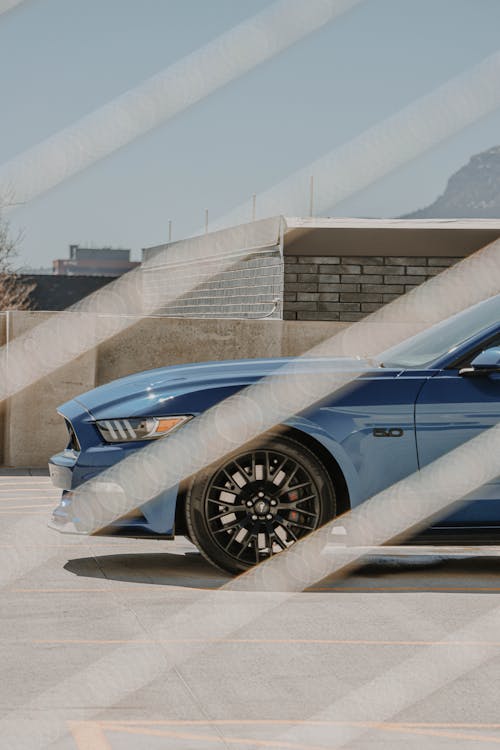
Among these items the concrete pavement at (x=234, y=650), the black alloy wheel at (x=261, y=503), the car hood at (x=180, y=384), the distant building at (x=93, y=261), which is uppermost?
the distant building at (x=93, y=261)

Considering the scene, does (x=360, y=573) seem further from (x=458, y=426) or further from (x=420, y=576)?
(x=458, y=426)

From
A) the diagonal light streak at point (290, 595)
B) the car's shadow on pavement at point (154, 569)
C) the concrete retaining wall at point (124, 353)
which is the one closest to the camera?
the diagonal light streak at point (290, 595)

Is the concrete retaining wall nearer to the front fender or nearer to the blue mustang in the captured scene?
the blue mustang

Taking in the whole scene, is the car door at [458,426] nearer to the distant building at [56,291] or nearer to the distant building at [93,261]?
the distant building at [56,291]

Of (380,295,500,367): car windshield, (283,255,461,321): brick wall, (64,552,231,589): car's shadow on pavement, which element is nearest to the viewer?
(64,552,231,589): car's shadow on pavement

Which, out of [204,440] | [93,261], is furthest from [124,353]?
[93,261]

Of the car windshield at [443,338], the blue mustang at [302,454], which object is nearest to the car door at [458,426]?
the blue mustang at [302,454]

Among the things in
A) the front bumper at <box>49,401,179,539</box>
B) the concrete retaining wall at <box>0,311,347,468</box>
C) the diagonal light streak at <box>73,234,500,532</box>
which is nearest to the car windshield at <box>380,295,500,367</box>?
the diagonal light streak at <box>73,234,500,532</box>

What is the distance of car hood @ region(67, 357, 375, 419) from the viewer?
24.8ft

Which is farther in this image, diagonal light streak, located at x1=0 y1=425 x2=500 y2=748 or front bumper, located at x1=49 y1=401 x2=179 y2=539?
front bumper, located at x1=49 y1=401 x2=179 y2=539

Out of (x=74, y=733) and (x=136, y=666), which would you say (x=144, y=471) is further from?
(x=74, y=733)

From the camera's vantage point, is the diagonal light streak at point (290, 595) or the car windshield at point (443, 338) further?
the car windshield at point (443, 338)

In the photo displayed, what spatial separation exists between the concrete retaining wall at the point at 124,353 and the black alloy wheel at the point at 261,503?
20.9ft

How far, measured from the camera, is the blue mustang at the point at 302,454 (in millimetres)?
7449
